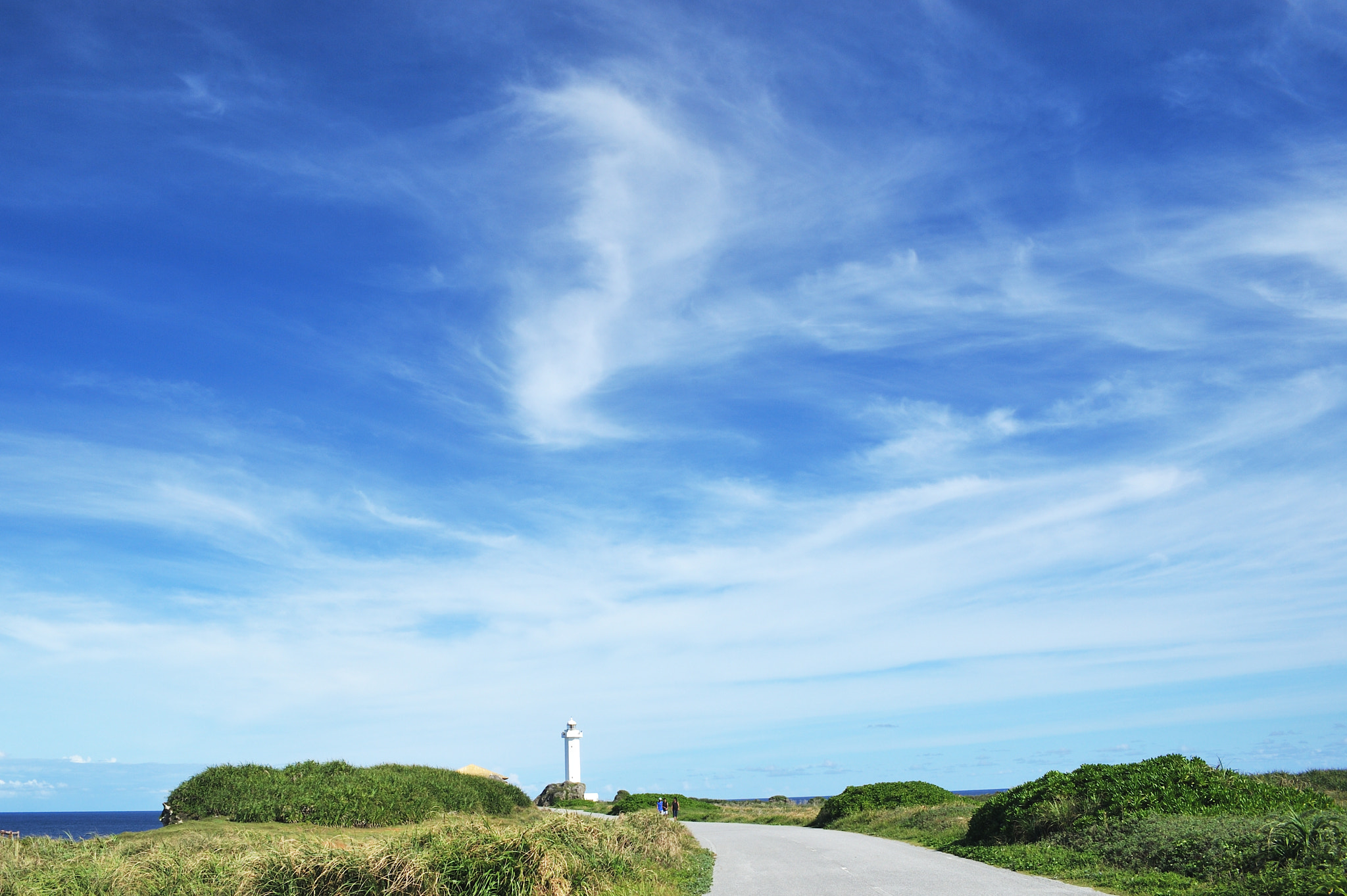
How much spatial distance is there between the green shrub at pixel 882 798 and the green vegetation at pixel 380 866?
28617 millimetres

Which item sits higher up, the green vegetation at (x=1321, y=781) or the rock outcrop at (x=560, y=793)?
the green vegetation at (x=1321, y=781)

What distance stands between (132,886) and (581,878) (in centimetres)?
756

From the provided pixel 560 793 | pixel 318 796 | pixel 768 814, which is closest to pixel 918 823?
pixel 768 814

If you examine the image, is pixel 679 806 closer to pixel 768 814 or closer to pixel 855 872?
pixel 768 814

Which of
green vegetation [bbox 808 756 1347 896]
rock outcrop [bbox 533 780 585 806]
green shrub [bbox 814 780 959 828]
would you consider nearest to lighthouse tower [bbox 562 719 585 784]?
rock outcrop [bbox 533 780 585 806]

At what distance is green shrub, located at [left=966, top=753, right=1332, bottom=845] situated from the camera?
65.9 feet

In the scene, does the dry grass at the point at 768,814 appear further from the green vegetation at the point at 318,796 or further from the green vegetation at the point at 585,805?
the green vegetation at the point at 318,796

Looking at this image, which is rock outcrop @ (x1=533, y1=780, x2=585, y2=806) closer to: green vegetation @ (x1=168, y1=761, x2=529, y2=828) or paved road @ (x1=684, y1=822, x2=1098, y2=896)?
green vegetation @ (x1=168, y1=761, x2=529, y2=828)

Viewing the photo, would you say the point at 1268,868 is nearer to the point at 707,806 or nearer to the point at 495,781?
the point at 495,781

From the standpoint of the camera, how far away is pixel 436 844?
45.8 ft

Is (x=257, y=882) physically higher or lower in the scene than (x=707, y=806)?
higher

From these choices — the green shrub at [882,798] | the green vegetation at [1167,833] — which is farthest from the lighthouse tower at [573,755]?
the green vegetation at [1167,833]

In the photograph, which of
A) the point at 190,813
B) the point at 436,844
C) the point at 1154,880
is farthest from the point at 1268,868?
the point at 190,813

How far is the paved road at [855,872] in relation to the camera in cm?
1560
